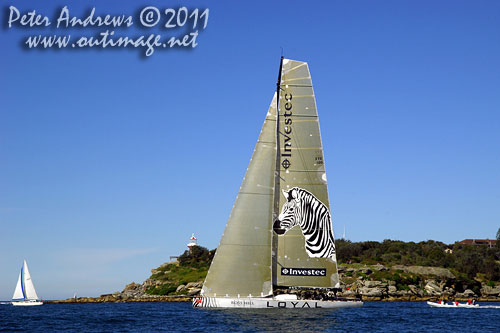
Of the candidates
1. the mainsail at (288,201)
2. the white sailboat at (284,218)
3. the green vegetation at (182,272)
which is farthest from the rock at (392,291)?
the mainsail at (288,201)

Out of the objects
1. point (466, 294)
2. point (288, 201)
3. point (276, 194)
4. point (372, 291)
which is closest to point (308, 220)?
point (288, 201)

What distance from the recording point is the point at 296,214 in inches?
1946

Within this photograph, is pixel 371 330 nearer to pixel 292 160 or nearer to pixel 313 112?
pixel 292 160

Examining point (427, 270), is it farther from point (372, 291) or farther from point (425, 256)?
point (372, 291)

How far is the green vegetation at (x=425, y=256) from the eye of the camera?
4679 inches

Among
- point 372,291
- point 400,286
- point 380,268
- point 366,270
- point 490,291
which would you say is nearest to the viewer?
point 372,291

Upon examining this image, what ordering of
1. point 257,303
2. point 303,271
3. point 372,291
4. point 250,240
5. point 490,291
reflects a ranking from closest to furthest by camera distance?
point 257,303 < point 250,240 < point 303,271 < point 372,291 < point 490,291

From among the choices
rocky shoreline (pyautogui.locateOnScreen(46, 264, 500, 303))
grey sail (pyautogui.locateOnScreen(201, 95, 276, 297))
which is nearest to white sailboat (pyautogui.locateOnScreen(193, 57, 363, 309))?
grey sail (pyautogui.locateOnScreen(201, 95, 276, 297))

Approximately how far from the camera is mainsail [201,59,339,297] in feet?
153

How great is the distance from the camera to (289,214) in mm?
49344

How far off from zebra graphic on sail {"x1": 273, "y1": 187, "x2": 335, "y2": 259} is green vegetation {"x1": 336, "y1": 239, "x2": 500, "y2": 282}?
69295mm

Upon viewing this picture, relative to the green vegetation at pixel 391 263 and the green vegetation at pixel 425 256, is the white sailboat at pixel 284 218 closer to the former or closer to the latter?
the green vegetation at pixel 391 263

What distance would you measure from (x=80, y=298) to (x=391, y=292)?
67655 mm

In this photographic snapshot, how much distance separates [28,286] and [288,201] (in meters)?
81.3
